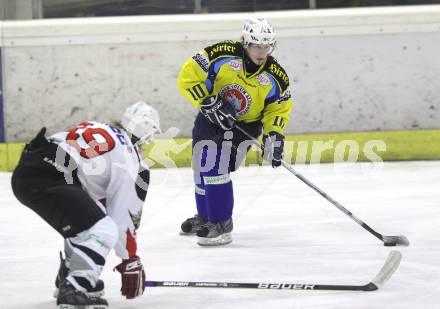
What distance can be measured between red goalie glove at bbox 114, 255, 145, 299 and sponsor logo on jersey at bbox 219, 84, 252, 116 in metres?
1.70

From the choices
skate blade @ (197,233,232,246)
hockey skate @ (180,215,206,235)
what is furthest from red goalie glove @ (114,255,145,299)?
hockey skate @ (180,215,206,235)

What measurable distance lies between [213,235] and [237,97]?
69 centimetres

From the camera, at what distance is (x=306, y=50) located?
741 centimetres

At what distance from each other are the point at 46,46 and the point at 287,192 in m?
2.25

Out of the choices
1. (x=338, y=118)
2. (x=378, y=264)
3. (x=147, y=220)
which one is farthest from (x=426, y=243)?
(x=338, y=118)

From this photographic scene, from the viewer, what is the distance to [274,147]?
480cm

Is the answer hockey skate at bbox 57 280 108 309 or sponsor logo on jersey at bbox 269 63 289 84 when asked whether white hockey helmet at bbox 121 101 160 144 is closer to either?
hockey skate at bbox 57 280 108 309

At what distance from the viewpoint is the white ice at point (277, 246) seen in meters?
3.54

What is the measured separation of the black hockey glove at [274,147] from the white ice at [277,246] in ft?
1.28

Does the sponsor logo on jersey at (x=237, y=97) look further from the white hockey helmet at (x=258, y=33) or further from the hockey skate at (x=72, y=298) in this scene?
the hockey skate at (x=72, y=298)

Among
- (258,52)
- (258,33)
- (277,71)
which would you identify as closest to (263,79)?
(277,71)

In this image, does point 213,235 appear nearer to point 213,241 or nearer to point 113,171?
point 213,241

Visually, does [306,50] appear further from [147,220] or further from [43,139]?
[43,139]

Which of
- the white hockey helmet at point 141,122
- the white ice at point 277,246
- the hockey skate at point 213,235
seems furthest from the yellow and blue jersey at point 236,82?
the white hockey helmet at point 141,122
